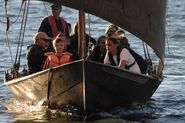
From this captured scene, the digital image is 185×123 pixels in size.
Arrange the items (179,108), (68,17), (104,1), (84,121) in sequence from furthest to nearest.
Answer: (68,17) → (179,108) → (84,121) → (104,1)

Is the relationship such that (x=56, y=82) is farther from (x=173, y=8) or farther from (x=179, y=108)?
(x=173, y=8)

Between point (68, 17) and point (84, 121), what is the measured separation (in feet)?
54.9

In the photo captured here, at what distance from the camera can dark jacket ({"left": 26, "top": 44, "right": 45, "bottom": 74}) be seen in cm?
1326

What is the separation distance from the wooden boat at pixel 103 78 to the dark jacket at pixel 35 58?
1.07ft

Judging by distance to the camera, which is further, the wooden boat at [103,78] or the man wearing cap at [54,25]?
the man wearing cap at [54,25]

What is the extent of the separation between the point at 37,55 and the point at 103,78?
1.39m

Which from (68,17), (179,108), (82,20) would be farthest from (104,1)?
(68,17)

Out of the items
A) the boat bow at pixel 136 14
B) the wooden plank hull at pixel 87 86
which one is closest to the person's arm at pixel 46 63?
the wooden plank hull at pixel 87 86

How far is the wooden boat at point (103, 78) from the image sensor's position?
12.0m

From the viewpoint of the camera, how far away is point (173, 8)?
31031 millimetres

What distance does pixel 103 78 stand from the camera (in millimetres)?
12375

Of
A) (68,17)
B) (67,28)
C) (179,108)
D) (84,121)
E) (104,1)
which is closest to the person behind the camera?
(104,1)

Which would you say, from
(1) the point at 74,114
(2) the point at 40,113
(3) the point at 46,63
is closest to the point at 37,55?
(3) the point at 46,63

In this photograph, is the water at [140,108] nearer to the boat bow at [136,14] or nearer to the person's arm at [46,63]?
the person's arm at [46,63]
